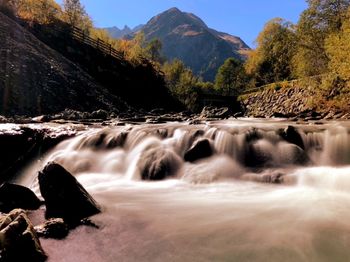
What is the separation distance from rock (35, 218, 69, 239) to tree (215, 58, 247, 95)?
81.9 m

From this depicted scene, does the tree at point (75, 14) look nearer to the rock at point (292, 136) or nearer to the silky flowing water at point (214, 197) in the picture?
the silky flowing water at point (214, 197)

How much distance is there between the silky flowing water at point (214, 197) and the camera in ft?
21.6

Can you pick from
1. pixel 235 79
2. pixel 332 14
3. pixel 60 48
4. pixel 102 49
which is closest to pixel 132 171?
pixel 332 14

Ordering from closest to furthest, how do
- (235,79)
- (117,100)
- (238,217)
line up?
1. (238,217)
2. (117,100)
3. (235,79)

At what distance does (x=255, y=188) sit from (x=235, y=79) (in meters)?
80.1

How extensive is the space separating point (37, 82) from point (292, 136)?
2254 centimetres

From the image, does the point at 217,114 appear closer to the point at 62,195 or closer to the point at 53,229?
the point at 62,195

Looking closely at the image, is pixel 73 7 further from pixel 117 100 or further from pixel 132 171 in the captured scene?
pixel 132 171

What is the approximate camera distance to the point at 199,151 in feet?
45.5

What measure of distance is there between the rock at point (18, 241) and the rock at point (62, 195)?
5.54ft

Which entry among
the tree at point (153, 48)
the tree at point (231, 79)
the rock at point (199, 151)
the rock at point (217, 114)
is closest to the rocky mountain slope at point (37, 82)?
the rock at point (217, 114)

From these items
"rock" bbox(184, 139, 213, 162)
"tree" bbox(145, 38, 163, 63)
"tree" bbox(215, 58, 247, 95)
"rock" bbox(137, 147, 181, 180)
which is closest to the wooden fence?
"tree" bbox(215, 58, 247, 95)

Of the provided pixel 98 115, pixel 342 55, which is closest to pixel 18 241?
pixel 98 115

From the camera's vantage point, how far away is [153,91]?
183 ft
